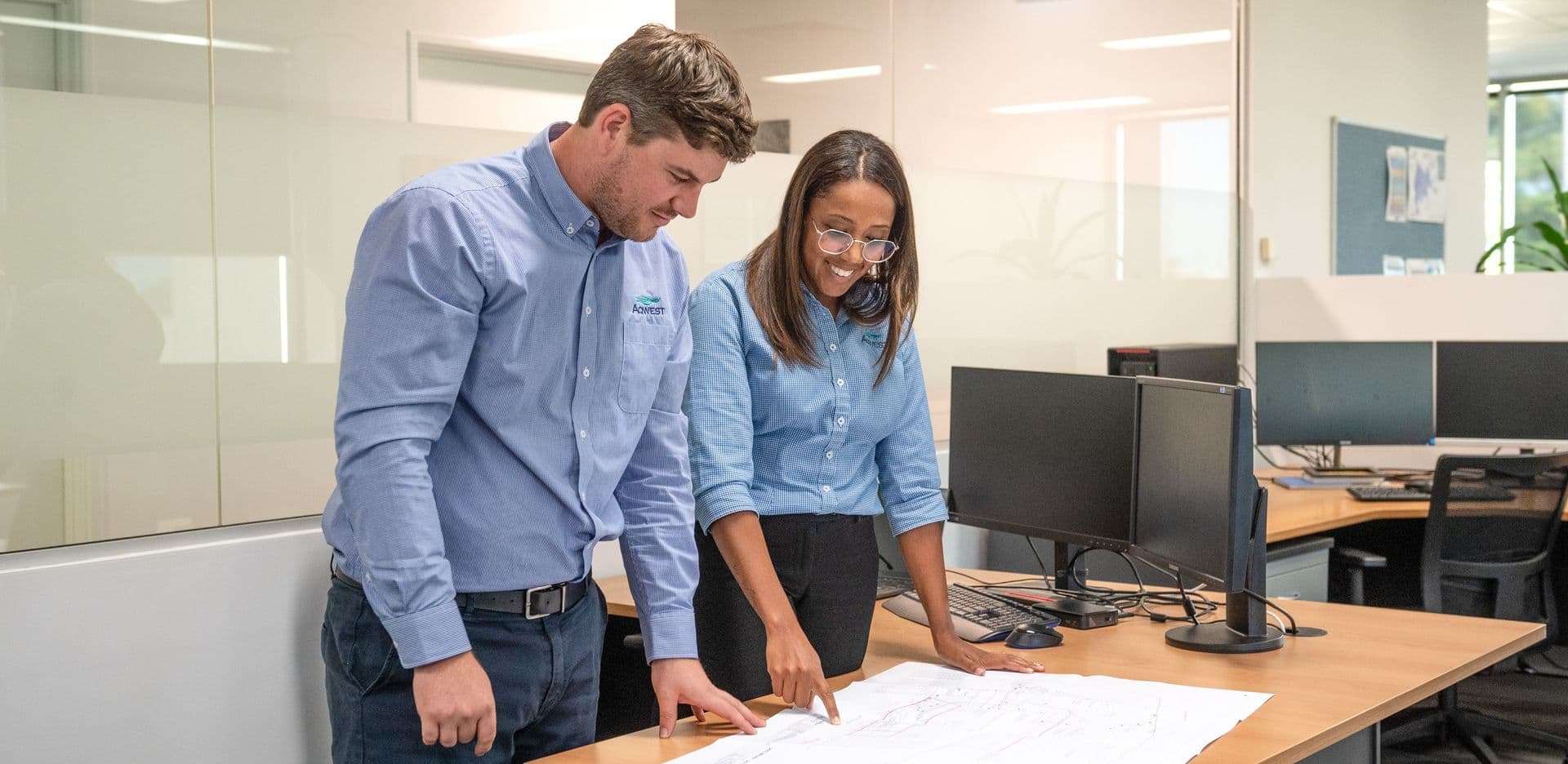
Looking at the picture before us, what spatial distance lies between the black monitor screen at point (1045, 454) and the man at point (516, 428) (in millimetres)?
1010

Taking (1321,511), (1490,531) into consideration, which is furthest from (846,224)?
(1490,531)

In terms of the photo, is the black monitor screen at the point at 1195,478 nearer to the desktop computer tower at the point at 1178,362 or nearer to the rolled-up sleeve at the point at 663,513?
the rolled-up sleeve at the point at 663,513

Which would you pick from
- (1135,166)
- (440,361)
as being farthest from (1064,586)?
(1135,166)

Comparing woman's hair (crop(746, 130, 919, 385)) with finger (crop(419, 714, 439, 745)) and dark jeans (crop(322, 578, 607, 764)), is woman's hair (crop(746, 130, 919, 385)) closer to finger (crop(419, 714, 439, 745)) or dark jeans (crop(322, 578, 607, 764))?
dark jeans (crop(322, 578, 607, 764))

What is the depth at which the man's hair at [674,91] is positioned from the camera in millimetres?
1444

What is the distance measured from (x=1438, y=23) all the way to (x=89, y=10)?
6021 mm

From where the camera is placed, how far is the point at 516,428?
1.52 metres

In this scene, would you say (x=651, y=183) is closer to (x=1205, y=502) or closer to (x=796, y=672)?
(x=796, y=672)

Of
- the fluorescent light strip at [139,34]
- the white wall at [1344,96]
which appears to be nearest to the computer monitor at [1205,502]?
the fluorescent light strip at [139,34]

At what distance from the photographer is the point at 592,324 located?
1594mm

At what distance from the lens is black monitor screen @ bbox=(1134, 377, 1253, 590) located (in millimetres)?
2014

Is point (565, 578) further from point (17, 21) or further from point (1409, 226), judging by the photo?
point (1409, 226)

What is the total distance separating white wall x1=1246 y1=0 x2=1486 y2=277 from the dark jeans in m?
4.25

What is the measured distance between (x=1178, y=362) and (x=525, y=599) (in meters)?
2.87
